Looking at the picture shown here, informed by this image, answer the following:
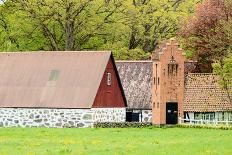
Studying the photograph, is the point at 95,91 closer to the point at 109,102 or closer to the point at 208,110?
the point at 109,102

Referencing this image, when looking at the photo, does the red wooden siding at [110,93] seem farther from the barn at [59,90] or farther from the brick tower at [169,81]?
the brick tower at [169,81]

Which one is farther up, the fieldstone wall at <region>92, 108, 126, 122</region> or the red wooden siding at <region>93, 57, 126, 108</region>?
the red wooden siding at <region>93, 57, 126, 108</region>

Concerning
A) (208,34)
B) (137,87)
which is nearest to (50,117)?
(137,87)

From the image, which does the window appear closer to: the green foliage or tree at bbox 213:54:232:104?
tree at bbox 213:54:232:104

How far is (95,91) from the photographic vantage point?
6462cm

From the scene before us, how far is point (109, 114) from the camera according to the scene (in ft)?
219

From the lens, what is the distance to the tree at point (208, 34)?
7581cm

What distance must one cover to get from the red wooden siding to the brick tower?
10.0 ft

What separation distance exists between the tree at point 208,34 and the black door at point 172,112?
31.3 ft

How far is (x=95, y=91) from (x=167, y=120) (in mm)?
6362

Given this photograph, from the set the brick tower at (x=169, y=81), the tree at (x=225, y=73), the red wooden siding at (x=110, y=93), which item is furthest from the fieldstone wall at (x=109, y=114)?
the tree at (x=225, y=73)

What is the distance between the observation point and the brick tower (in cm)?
6669

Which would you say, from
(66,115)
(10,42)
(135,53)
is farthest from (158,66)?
(10,42)

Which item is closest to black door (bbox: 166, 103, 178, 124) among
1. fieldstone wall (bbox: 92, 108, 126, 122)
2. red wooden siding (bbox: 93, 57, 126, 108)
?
fieldstone wall (bbox: 92, 108, 126, 122)
